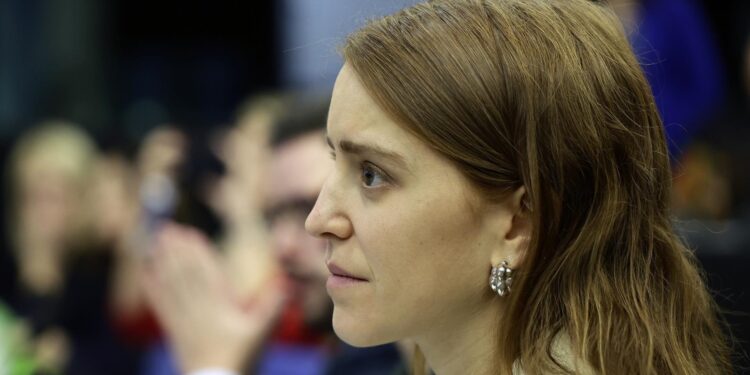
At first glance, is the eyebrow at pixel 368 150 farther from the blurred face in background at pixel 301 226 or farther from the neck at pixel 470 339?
the blurred face in background at pixel 301 226

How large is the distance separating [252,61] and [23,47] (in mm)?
2304

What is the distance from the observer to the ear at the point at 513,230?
189 centimetres

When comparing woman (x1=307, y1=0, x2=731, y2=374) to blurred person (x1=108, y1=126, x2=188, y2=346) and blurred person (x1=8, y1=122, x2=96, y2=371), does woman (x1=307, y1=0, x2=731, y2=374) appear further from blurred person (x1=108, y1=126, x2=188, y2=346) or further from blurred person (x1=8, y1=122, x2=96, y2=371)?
blurred person (x1=8, y1=122, x2=96, y2=371)

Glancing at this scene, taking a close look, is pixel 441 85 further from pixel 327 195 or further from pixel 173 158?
pixel 173 158

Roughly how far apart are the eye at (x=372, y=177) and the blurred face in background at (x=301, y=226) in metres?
1.51

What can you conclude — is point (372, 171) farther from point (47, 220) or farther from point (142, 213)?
point (142, 213)

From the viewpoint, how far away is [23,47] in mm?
11672

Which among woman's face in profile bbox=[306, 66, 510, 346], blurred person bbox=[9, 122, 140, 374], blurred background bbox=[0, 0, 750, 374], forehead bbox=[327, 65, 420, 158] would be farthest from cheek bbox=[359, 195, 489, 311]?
blurred person bbox=[9, 122, 140, 374]

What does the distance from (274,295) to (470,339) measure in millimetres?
1472

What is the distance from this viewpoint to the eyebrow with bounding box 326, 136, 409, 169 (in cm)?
187

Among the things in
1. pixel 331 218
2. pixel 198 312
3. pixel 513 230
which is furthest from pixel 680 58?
pixel 331 218

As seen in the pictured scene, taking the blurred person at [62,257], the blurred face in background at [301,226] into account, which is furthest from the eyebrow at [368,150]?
the blurred person at [62,257]

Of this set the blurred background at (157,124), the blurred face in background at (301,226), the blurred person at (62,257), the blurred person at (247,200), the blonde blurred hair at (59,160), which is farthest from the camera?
the blonde blurred hair at (59,160)

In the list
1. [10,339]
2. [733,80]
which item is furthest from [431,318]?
[733,80]
